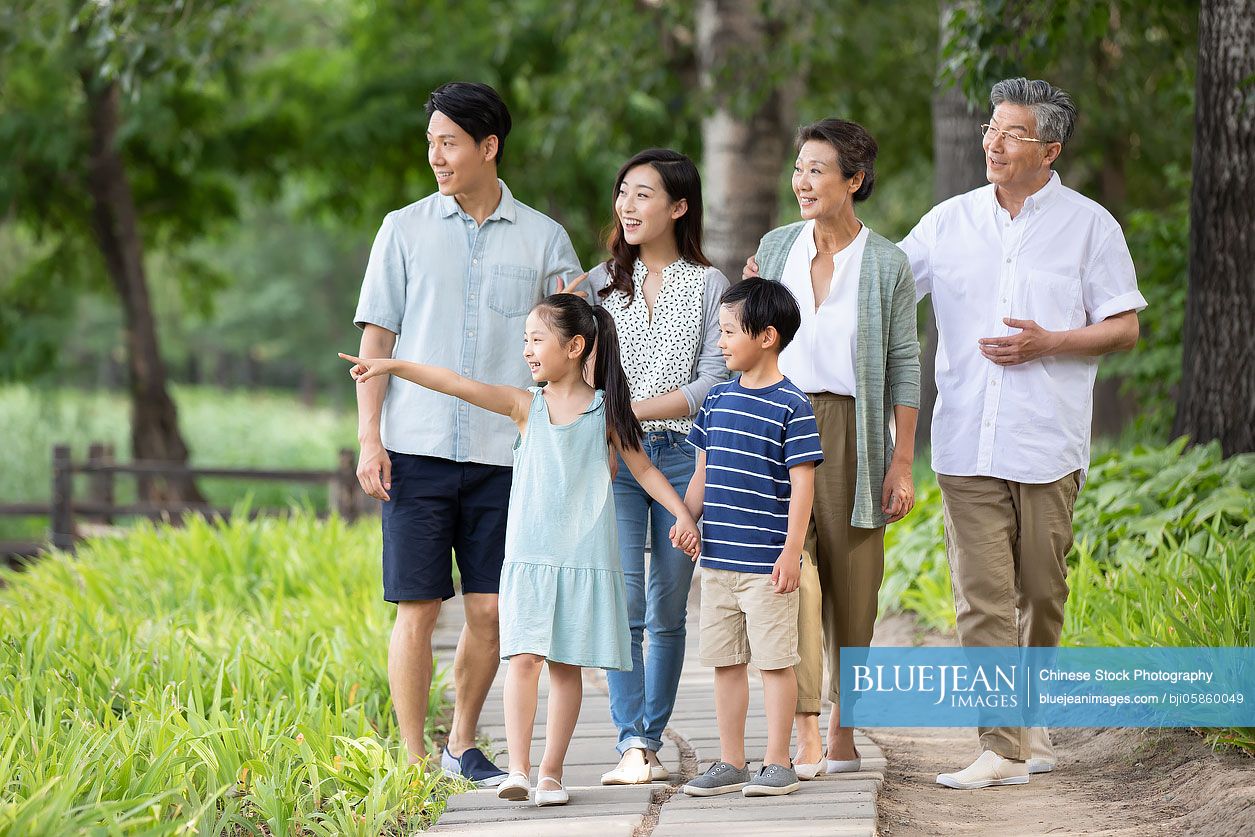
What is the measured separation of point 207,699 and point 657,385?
1941 mm

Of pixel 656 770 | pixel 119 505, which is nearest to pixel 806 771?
pixel 656 770

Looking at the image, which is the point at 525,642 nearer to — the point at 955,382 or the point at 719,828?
the point at 719,828

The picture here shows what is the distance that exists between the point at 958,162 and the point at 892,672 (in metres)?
4.32

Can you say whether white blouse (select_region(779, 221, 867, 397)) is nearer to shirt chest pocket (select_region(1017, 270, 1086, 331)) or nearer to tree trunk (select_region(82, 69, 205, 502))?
shirt chest pocket (select_region(1017, 270, 1086, 331))

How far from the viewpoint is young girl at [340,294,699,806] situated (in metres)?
3.63

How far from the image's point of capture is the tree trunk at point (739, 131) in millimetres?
9891

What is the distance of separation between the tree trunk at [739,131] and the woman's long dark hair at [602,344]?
6147mm

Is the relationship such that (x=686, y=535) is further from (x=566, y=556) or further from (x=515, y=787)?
(x=515, y=787)

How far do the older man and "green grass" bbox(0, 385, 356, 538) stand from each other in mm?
6450

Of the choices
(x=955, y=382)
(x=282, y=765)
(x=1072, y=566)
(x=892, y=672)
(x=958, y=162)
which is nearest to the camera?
(x=282, y=765)

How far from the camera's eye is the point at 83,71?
12773 millimetres

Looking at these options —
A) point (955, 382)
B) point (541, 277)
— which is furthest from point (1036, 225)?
point (541, 277)

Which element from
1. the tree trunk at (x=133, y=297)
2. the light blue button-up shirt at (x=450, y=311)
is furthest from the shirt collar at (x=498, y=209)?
the tree trunk at (x=133, y=297)

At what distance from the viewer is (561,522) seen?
3.67 m
